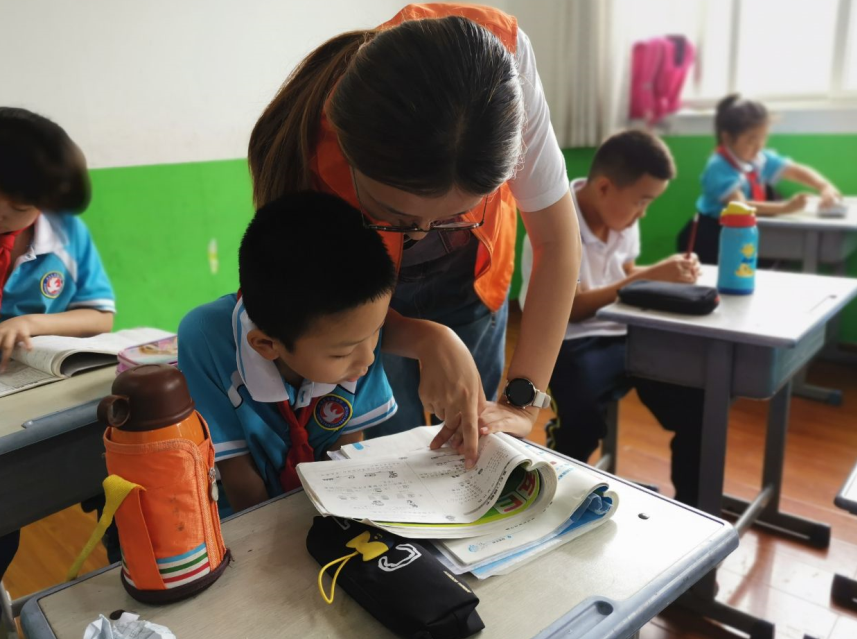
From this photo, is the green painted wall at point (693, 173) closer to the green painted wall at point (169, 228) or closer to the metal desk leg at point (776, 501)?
the green painted wall at point (169, 228)

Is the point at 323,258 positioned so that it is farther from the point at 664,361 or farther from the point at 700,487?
Result: the point at 700,487

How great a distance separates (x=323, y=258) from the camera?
87cm

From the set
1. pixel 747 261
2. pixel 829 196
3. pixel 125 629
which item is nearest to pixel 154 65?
pixel 747 261

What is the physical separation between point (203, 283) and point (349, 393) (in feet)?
6.98

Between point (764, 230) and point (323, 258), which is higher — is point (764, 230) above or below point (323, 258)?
below

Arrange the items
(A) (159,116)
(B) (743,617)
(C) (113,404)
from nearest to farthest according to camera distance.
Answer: (C) (113,404), (B) (743,617), (A) (159,116)

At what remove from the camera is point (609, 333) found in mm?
2041

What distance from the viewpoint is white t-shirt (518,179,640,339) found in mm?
2023

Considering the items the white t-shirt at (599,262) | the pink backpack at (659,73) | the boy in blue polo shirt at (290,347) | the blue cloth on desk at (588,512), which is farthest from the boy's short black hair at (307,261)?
the pink backpack at (659,73)

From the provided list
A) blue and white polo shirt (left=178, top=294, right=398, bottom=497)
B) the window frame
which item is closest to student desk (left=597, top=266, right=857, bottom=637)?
blue and white polo shirt (left=178, top=294, right=398, bottom=497)

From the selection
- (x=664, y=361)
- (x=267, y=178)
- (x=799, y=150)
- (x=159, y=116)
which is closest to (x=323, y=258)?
(x=267, y=178)

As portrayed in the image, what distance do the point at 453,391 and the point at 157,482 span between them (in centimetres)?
42

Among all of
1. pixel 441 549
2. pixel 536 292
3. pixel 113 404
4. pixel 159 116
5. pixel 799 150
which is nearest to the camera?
pixel 113 404

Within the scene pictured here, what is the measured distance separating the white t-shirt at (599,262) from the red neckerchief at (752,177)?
141cm
